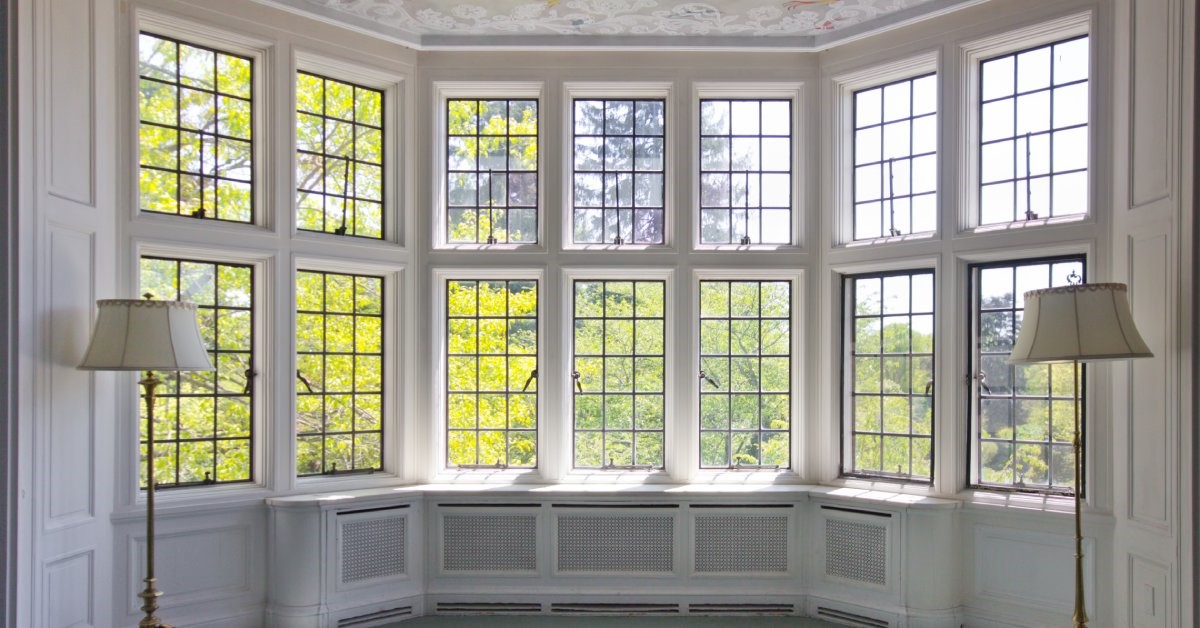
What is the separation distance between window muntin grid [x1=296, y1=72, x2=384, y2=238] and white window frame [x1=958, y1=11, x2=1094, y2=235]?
386 centimetres

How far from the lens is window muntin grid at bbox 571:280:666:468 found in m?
6.46

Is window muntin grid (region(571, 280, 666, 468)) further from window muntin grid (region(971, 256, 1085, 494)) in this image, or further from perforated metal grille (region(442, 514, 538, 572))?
window muntin grid (region(971, 256, 1085, 494))

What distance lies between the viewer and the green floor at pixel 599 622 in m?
5.80

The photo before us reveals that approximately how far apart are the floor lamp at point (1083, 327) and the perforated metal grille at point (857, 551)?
1.78 meters

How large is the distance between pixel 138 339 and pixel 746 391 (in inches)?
152

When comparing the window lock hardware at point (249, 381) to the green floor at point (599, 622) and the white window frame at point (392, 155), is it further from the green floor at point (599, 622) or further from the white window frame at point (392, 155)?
the green floor at point (599, 622)

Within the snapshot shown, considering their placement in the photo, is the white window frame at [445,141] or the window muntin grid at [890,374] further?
the white window frame at [445,141]

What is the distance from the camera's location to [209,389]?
220 inches

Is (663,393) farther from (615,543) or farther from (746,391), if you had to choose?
(615,543)

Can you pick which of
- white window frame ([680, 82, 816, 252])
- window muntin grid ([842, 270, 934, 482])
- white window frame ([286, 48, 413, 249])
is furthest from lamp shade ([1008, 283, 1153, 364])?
white window frame ([286, 48, 413, 249])
